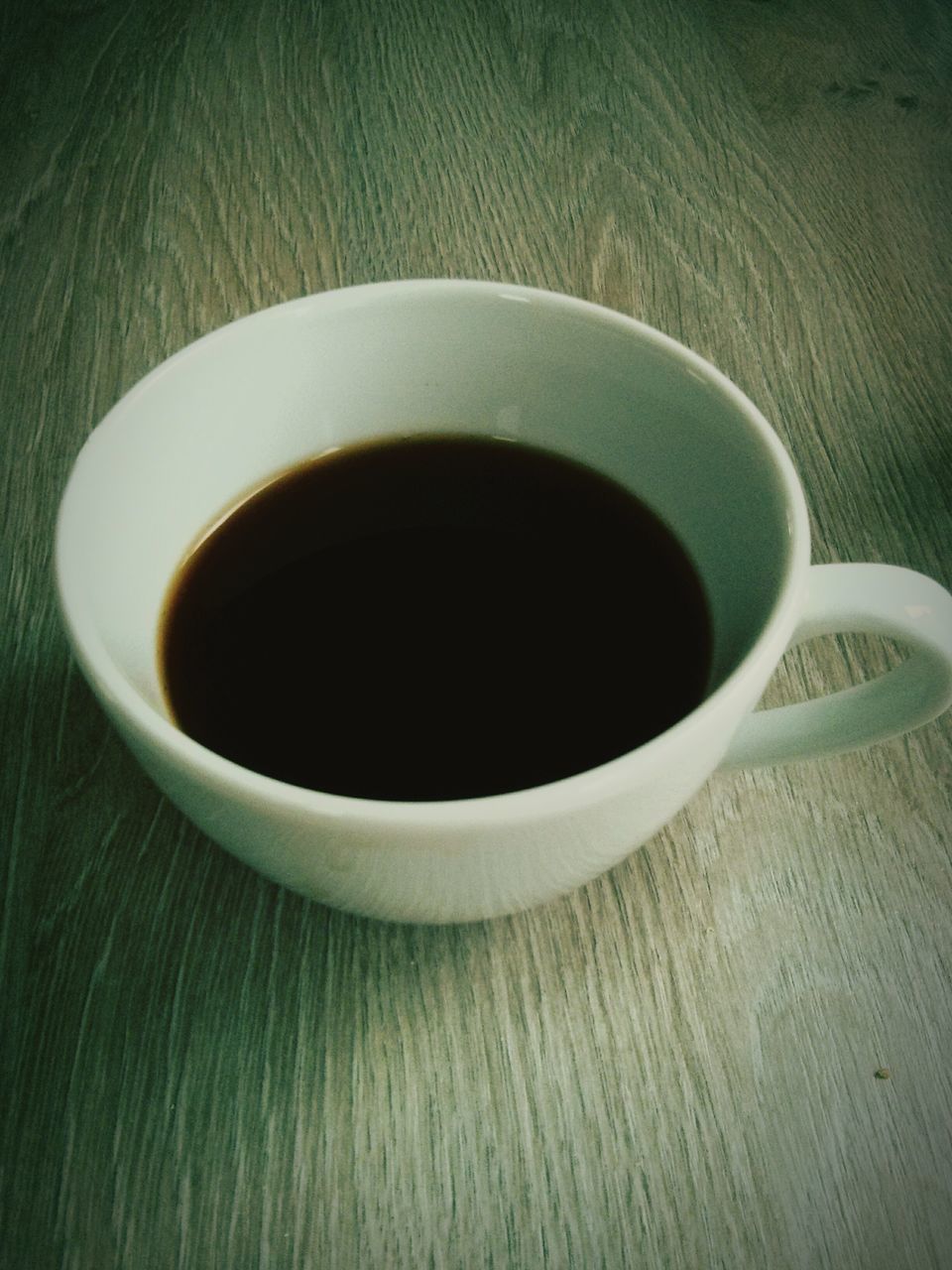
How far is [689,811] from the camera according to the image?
461 millimetres

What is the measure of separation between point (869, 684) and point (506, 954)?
0.17m

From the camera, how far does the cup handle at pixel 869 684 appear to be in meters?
0.35

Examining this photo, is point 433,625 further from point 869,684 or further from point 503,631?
point 869,684

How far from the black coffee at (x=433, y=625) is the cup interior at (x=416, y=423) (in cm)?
1

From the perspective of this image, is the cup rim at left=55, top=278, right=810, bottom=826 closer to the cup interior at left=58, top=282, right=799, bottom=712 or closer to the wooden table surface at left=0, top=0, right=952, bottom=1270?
the cup interior at left=58, top=282, right=799, bottom=712

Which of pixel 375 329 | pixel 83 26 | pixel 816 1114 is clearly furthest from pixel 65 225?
pixel 816 1114

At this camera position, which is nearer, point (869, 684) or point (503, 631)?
point (869, 684)

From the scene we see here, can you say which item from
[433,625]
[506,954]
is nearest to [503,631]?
[433,625]

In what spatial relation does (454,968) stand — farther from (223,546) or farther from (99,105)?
(99,105)

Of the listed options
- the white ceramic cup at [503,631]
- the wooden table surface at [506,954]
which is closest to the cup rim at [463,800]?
the white ceramic cup at [503,631]

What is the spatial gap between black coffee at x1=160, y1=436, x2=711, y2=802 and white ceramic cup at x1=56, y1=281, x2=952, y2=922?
16 millimetres

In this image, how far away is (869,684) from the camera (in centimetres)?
39

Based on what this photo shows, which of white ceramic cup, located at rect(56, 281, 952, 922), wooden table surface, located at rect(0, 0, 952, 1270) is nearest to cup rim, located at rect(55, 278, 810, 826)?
white ceramic cup, located at rect(56, 281, 952, 922)

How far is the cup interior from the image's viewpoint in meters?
0.39
